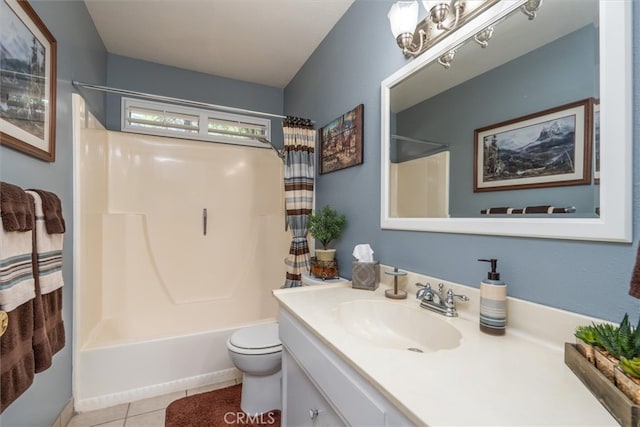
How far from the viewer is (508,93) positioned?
95 cm

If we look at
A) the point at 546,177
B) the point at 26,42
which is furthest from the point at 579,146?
the point at 26,42

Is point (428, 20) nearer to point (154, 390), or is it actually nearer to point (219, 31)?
point (219, 31)

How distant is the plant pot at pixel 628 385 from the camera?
1.49 ft

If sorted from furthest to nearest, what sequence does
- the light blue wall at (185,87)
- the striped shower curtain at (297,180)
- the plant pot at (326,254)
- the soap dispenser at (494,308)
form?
the light blue wall at (185,87)
the striped shower curtain at (297,180)
the plant pot at (326,254)
the soap dispenser at (494,308)

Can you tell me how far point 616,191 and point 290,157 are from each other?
66.5 inches

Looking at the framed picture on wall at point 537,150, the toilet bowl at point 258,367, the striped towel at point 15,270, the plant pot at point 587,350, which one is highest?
the framed picture on wall at point 537,150

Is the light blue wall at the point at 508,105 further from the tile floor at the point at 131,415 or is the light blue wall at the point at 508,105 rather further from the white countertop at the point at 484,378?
the tile floor at the point at 131,415

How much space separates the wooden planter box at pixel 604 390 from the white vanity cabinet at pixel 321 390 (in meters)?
Result: 0.34

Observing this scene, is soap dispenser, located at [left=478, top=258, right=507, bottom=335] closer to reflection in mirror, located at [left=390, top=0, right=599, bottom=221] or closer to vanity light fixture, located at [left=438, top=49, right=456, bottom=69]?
reflection in mirror, located at [left=390, top=0, right=599, bottom=221]

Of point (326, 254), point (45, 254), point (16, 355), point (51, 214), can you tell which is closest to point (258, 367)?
point (326, 254)

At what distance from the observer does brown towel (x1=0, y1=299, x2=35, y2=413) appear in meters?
Result: 0.88

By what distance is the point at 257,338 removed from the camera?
1660 millimetres

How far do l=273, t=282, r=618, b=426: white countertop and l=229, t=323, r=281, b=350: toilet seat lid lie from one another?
0.79 meters

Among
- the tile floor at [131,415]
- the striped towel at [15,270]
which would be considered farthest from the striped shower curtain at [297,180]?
the striped towel at [15,270]
